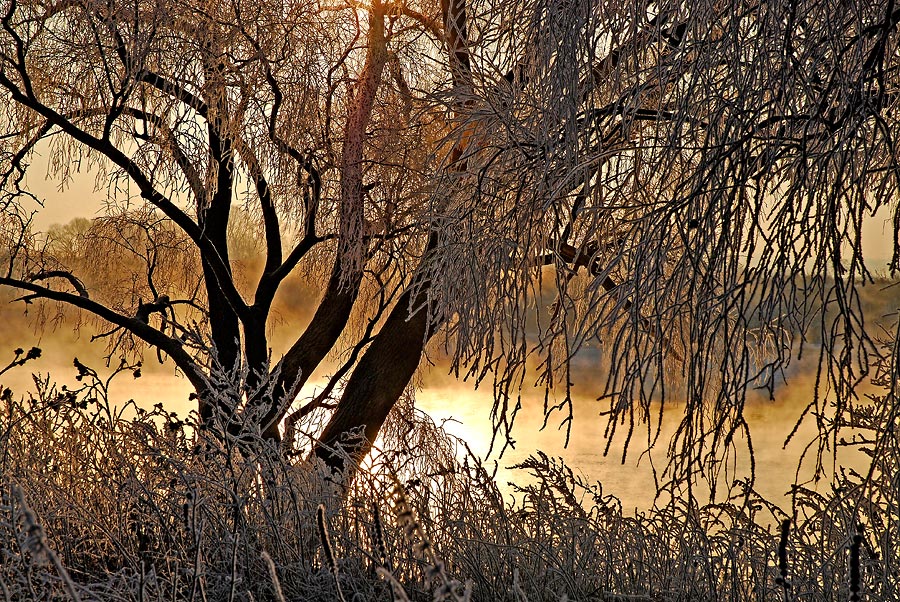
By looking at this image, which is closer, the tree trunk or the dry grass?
the dry grass

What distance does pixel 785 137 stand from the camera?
2686 mm

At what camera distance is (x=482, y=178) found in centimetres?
371

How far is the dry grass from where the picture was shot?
333 cm

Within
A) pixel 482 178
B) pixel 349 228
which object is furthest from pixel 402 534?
pixel 349 228

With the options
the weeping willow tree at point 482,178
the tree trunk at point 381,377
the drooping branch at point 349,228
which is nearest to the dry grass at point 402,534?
the weeping willow tree at point 482,178

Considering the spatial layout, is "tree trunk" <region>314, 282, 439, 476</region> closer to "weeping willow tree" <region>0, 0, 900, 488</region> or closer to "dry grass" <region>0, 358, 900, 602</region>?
"weeping willow tree" <region>0, 0, 900, 488</region>

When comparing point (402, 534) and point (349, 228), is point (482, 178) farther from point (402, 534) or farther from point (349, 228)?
point (349, 228)

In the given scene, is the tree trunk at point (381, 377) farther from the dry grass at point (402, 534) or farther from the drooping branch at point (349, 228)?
the dry grass at point (402, 534)

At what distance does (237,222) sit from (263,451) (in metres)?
5.23

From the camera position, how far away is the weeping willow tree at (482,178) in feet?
8.66

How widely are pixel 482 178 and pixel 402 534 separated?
1506 mm

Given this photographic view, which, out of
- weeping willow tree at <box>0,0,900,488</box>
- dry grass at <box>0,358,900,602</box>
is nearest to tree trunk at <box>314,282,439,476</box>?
weeping willow tree at <box>0,0,900,488</box>

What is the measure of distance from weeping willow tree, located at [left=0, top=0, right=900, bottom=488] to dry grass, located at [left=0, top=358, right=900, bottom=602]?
332 mm

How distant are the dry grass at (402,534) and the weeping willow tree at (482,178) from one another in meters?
0.33
